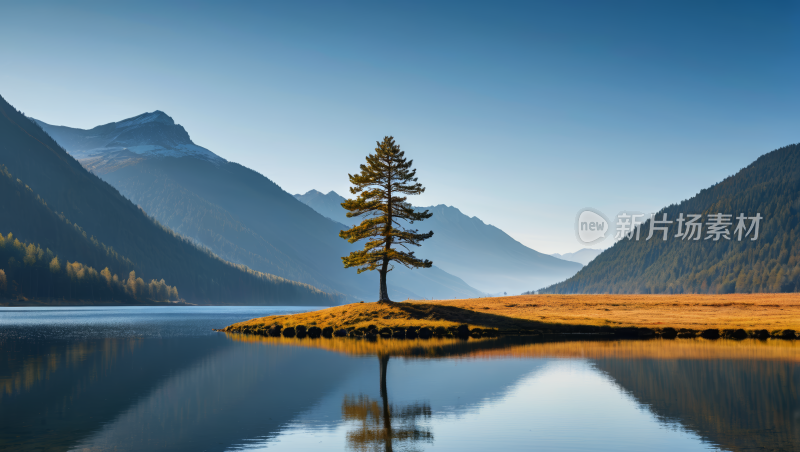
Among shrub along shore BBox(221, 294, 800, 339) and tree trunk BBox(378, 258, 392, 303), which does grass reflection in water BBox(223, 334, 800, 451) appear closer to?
shrub along shore BBox(221, 294, 800, 339)

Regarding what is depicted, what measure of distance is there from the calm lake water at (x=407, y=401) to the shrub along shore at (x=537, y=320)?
1682cm

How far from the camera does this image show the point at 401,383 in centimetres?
3000

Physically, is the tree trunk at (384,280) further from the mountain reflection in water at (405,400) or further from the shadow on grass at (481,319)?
the mountain reflection in water at (405,400)

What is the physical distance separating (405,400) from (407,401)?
0.23 metres

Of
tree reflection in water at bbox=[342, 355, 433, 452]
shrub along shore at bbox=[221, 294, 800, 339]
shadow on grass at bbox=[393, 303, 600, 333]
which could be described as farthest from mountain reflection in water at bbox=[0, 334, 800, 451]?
shadow on grass at bbox=[393, 303, 600, 333]

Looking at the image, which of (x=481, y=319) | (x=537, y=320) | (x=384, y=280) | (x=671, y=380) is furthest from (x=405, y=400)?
(x=384, y=280)

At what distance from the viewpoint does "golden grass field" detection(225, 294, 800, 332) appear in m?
65.6

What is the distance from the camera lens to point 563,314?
7819cm

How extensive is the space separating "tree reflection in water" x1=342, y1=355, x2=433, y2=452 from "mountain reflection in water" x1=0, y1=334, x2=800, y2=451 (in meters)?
0.07

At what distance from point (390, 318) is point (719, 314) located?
42605 millimetres

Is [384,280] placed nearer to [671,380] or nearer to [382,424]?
[671,380]

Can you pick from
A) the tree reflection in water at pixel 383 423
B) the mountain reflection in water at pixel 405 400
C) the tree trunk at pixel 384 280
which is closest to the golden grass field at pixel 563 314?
the tree trunk at pixel 384 280

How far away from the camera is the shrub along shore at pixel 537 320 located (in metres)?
61.7

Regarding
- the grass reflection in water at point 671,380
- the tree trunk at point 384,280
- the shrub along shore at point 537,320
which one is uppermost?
the tree trunk at point 384,280
